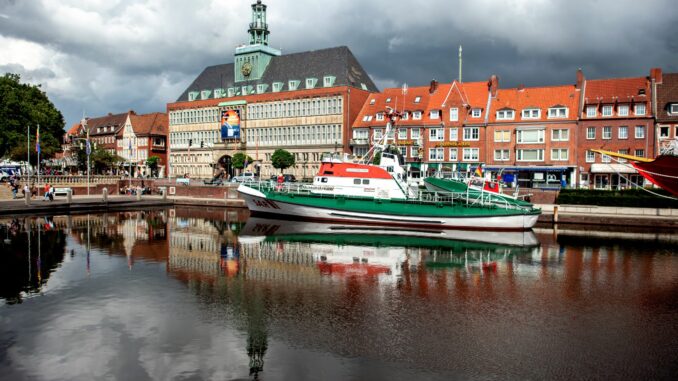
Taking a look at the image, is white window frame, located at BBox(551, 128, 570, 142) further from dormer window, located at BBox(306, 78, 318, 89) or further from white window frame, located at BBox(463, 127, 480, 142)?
dormer window, located at BBox(306, 78, 318, 89)

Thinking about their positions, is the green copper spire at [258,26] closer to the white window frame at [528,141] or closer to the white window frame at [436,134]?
the white window frame at [436,134]

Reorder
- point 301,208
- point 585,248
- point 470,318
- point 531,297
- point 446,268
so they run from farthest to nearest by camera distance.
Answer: point 301,208 < point 585,248 < point 446,268 < point 531,297 < point 470,318

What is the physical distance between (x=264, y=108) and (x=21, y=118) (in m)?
34.9

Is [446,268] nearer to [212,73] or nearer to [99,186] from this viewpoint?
[99,186]

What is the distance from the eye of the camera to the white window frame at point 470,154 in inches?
2667

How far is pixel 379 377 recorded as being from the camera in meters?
12.4

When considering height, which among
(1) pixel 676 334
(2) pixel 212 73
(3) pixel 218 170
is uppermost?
(2) pixel 212 73

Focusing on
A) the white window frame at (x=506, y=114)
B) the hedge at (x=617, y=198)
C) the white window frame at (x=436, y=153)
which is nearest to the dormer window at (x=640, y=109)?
the white window frame at (x=506, y=114)

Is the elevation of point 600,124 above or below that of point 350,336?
above

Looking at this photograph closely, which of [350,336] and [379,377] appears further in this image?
[350,336]

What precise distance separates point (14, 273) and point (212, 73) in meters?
80.3

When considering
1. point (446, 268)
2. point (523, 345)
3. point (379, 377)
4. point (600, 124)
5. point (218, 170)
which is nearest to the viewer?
point (379, 377)

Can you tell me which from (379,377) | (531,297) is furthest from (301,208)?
(379,377)

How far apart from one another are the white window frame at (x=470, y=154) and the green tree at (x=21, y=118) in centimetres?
5570
